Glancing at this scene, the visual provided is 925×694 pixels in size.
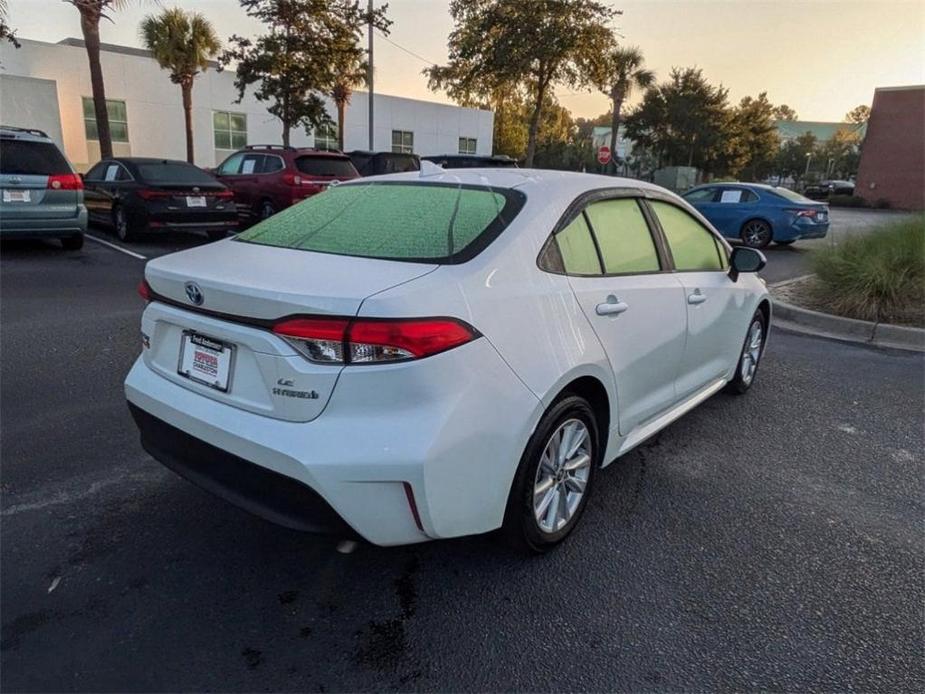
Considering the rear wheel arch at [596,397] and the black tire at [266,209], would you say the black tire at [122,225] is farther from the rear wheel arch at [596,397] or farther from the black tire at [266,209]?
the rear wheel arch at [596,397]

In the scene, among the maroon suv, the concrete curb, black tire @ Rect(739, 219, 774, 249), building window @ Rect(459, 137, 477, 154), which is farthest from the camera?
building window @ Rect(459, 137, 477, 154)

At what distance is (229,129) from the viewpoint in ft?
86.9

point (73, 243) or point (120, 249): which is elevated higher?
point (73, 243)

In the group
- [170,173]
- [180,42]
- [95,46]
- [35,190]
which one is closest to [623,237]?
[35,190]

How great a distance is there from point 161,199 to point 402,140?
23.4m

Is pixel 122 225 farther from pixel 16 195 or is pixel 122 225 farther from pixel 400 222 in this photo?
pixel 400 222

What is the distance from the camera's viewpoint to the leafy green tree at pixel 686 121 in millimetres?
38812

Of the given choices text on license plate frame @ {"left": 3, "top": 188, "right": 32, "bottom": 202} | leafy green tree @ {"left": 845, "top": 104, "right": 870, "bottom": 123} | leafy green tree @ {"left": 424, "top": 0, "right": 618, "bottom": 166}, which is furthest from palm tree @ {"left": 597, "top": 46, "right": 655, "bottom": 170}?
leafy green tree @ {"left": 845, "top": 104, "right": 870, "bottom": 123}

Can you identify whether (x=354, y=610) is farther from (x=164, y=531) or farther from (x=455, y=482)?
(x=164, y=531)

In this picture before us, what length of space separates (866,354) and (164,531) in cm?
640

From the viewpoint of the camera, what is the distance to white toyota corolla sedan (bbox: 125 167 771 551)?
77.1 inches

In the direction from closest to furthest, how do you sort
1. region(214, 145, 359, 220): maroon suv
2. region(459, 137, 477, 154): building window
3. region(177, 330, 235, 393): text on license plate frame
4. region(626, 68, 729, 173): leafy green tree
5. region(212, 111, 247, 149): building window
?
region(177, 330, 235, 393): text on license plate frame → region(214, 145, 359, 220): maroon suv → region(212, 111, 247, 149): building window → region(459, 137, 477, 154): building window → region(626, 68, 729, 173): leafy green tree

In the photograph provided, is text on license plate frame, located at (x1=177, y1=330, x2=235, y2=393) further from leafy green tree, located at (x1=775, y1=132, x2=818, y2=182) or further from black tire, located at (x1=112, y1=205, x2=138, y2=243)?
leafy green tree, located at (x1=775, y1=132, x2=818, y2=182)

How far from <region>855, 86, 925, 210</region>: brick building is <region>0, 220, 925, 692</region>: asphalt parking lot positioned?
126 ft
